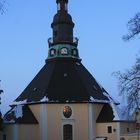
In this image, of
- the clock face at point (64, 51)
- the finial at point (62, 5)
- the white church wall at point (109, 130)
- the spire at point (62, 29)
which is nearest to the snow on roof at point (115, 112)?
the white church wall at point (109, 130)

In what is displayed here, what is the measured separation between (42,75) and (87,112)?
363 inches

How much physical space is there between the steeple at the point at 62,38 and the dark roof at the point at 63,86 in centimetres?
144

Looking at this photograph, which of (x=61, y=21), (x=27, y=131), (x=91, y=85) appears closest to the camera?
(x=27, y=131)

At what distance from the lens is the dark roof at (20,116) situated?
2426 inches

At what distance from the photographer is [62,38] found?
233 feet

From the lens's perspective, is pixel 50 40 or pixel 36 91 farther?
pixel 50 40

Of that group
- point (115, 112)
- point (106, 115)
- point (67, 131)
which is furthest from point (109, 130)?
point (67, 131)

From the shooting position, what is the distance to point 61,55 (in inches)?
2731

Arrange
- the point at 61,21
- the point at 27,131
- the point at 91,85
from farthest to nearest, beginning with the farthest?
the point at 61,21 < the point at 91,85 < the point at 27,131

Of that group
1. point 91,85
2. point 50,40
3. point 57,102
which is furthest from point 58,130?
point 50,40

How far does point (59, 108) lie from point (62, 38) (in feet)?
43.4

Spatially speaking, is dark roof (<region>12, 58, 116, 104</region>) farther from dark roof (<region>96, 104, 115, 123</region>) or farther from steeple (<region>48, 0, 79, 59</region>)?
steeple (<region>48, 0, 79, 59</region>)

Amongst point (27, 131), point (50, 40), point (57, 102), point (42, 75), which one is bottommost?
point (27, 131)

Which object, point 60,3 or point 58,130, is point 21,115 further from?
point 60,3
